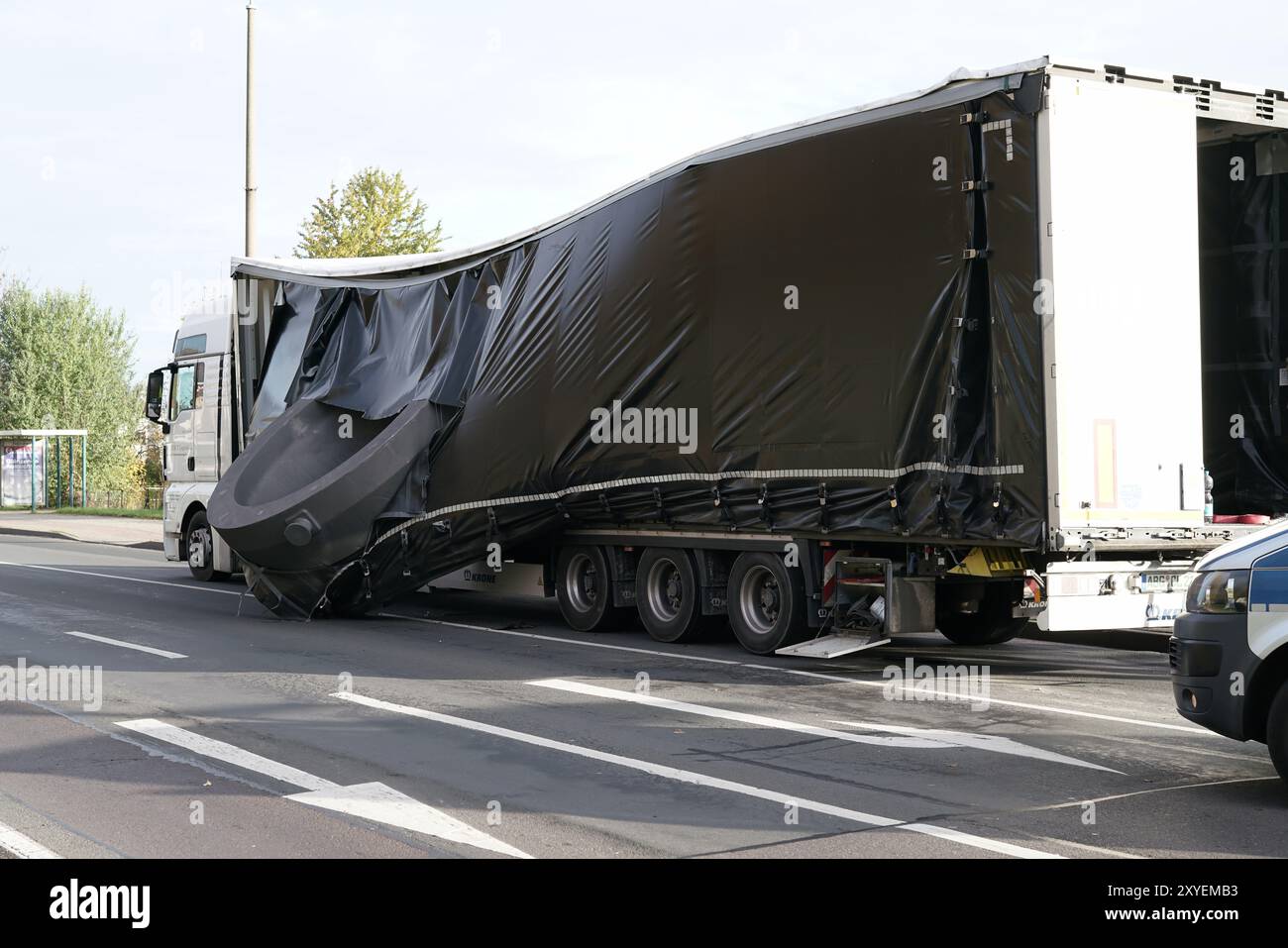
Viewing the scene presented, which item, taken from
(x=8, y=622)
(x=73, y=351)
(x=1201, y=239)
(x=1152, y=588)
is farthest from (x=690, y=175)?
(x=73, y=351)

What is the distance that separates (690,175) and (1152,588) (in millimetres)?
5272

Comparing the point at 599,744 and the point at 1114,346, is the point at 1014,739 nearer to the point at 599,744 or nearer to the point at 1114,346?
the point at 599,744

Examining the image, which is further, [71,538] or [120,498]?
[120,498]

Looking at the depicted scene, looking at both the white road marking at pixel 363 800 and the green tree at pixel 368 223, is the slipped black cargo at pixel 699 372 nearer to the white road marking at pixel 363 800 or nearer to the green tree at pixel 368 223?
the white road marking at pixel 363 800

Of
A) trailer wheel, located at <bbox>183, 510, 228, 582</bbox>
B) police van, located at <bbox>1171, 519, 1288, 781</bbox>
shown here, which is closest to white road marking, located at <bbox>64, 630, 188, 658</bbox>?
trailer wheel, located at <bbox>183, 510, 228, 582</bbox>

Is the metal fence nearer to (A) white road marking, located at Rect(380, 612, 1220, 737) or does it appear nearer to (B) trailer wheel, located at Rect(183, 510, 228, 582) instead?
(B) trailer wheel, located at Rect(183, 510, 228, 582)

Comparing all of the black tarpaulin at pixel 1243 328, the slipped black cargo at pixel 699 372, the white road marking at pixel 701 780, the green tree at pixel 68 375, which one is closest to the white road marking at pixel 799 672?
the slipped black cargo at pixel 699 372

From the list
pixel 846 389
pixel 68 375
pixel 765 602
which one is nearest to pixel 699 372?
pixel 846 389

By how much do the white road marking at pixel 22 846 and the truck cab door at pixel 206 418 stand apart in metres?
13.5

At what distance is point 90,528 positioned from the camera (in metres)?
35.8

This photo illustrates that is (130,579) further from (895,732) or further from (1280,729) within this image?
(1280,729)

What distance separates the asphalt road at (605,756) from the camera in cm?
618

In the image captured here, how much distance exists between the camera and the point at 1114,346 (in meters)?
10.1

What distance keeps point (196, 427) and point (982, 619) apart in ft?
39.0
